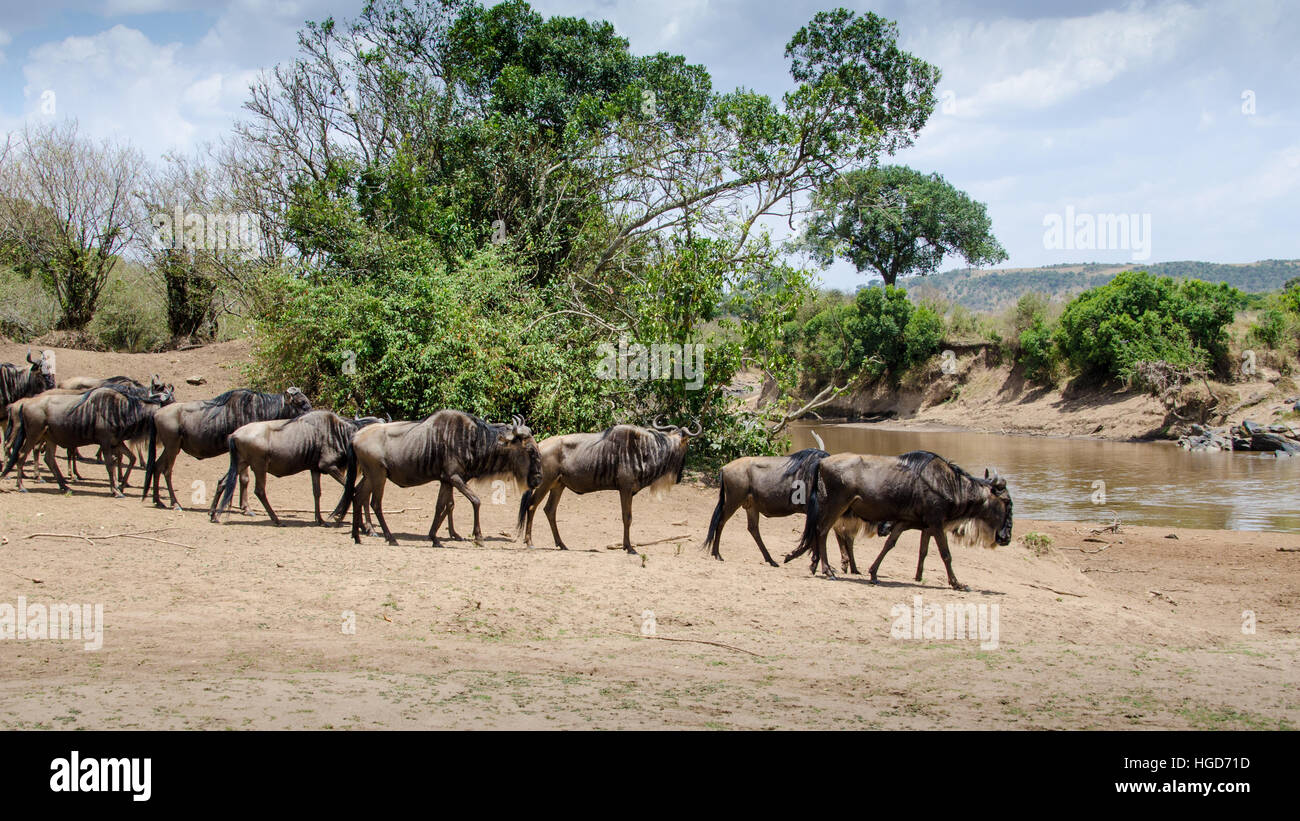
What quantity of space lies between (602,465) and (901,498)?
389cm

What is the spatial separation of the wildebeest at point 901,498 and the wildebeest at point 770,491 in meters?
0.46

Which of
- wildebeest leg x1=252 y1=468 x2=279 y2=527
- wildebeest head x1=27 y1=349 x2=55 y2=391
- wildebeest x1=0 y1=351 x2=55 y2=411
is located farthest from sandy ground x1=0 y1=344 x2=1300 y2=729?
wildebeest head x1=27 y1=349 x2=55 y2=391

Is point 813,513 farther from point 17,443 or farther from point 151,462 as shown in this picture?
point 17,443

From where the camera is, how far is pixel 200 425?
13633 mm

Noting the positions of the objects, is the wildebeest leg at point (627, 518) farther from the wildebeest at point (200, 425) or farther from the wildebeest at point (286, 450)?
the wildebeest at point (200, 425)

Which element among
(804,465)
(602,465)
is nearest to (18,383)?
(602,465)

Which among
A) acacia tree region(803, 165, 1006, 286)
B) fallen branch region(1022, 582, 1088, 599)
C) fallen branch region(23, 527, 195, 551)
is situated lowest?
fallen branch region(1022, 582, 1088, 599)

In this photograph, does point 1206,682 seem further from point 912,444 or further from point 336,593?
point 912,444

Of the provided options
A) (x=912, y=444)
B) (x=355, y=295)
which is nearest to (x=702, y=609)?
(x=355, y=295)

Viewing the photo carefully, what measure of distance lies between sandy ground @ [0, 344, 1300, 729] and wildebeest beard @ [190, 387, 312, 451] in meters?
1.39

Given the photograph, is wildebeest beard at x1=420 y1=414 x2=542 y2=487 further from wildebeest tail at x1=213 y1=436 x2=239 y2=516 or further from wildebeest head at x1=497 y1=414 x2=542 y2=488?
wildebeest tail at x1=213 y1=436 x2=239 y2=516

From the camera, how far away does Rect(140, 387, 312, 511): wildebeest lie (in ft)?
44.3

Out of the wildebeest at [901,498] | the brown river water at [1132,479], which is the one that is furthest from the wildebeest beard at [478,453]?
the brown river water at [1132,479]

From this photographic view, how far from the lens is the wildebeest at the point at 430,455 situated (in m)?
11.4
